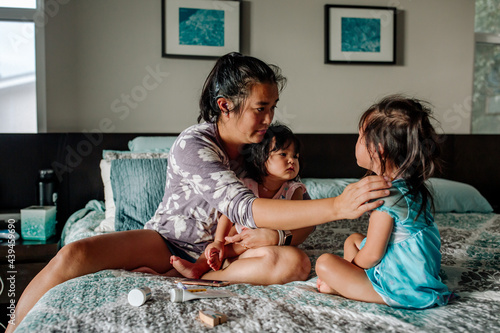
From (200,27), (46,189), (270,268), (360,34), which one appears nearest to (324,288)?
(270,268)

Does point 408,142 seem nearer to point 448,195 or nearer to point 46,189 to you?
point 448,195

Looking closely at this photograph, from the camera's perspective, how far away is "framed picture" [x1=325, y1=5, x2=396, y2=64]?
319 cm

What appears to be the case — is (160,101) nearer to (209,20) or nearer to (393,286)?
(209,20)

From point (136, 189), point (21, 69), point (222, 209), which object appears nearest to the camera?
point (222, 209)

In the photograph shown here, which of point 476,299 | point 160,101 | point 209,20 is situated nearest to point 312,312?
point 476,299

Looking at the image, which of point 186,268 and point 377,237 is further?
point 186,268

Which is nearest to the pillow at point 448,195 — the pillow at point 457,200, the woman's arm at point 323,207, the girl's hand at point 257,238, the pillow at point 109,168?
the pillow at point 457,200

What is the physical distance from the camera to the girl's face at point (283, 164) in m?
1.77

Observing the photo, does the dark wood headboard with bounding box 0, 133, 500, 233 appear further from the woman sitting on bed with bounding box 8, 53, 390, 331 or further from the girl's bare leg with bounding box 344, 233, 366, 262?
the girl's bare leg with bounding box 344, 233, 366, 262

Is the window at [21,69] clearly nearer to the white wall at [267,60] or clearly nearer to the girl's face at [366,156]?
the white wall at [267,60]

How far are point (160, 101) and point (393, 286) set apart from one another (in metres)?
2.27

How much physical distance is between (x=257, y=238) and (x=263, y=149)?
1.38 ft

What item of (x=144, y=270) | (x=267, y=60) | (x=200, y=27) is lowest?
(x=144, y=270)

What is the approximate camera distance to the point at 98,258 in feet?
4.42
